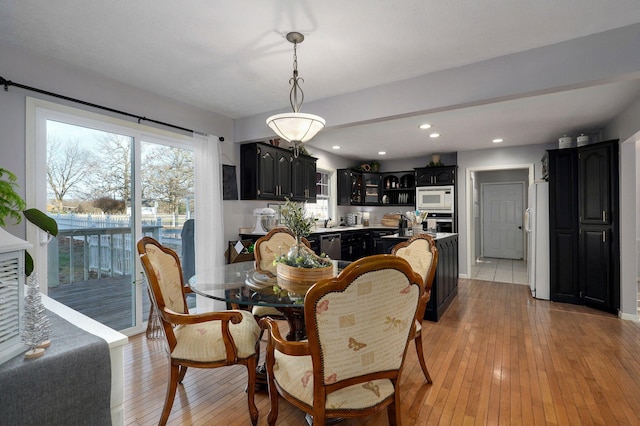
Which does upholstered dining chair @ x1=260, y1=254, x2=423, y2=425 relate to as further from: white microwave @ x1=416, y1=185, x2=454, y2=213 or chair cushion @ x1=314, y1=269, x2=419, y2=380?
white microwave @ x1=416, y1=185, x2=454, y2=213

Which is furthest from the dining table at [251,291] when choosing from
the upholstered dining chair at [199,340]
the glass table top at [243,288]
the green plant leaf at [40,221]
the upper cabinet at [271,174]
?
the upper cabinet at [271,174]

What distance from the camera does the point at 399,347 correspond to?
1407 millimetres

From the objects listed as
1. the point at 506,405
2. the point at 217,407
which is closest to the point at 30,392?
the point at 217,407

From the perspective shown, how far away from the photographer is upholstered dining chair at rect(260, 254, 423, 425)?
122 cm

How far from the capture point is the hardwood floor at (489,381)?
1.94m

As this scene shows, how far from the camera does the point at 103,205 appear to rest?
306 centimetres

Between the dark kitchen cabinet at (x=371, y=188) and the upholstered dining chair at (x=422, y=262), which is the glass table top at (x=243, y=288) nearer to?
the upholstered dining chair at (x=422, y=262)

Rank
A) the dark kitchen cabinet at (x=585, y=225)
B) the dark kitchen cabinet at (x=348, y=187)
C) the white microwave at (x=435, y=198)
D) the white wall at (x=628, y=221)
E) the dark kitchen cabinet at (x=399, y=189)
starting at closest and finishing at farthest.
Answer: the white wall at (x=628, y=221), the dark kitchen cabinet at (x=585, y=225), the white microwave at (x=435, y=198), the dark kitchen cabinet at (x=348, y=187), the dark kitchen cabinet at (x=399, y=189)

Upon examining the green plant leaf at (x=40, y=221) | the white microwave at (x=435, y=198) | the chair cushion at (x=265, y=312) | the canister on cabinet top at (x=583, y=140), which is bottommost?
the chair cushion at (x=265, y=312)

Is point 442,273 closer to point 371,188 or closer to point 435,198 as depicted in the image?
point 435,198

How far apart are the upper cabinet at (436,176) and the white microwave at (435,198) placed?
99mm

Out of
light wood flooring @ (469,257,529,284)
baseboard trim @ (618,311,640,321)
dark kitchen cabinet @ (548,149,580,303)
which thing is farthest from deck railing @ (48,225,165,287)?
light wood flooring @ (469,257,529,284)

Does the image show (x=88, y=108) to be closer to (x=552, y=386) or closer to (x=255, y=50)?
(x=255, y=50)

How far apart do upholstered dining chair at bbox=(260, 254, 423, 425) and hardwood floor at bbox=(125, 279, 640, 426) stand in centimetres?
67
